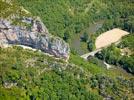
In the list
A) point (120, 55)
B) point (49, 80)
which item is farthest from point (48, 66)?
point (120, 55)

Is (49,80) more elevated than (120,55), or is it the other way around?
(120,55)

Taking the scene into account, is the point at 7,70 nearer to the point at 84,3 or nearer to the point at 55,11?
the point at 55,11

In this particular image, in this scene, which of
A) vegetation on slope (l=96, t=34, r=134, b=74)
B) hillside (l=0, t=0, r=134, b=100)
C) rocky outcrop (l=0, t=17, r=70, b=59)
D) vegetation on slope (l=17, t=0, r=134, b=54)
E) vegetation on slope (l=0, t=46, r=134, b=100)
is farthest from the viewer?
vegetation on slope (l=17, t=0, r=134, b=54)

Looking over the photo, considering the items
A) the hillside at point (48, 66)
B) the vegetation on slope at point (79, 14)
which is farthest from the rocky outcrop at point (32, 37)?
the vegetation on slope at point (79, 14)

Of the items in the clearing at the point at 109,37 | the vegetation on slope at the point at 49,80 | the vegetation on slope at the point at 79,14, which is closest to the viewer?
the vegetation on slope at the point at 49,80

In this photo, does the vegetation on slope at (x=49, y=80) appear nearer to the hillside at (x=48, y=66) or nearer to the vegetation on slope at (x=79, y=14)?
the hillside at (x=48, y=66)

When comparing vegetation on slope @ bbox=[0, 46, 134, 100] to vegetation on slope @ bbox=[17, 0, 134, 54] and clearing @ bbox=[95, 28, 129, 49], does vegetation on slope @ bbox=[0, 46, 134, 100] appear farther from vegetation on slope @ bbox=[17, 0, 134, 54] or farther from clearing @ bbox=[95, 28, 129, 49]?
clearing @ bbox=[95, 28, 129, 49]

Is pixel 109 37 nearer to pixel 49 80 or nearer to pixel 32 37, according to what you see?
pixel 32 37

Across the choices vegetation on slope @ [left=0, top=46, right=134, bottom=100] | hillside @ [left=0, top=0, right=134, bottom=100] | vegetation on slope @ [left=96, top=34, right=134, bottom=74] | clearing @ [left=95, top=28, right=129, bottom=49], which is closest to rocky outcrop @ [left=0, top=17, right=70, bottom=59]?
hillside @ [left=0, top=0, right=134, bottom=100]
